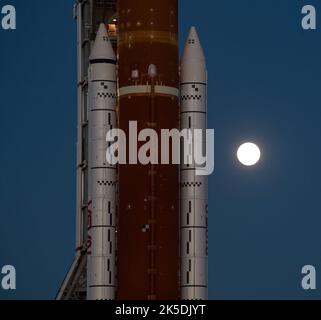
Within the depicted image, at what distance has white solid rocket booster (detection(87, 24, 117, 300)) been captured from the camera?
75312 mm

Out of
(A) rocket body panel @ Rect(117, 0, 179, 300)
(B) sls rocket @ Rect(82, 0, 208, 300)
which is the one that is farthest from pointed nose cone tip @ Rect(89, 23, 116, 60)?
(A) rocket body panel @ Rect(117, 0, 179, 300)

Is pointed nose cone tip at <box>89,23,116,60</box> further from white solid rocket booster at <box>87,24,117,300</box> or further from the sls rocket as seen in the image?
the sls rocket

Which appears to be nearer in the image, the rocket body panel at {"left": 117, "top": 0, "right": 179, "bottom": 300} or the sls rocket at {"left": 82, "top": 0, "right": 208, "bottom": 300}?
the rocket body panel at {"left": 117, "top": 0, "right": 179, "bottom": 300}

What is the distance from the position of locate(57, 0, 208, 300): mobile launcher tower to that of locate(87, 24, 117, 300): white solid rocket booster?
0.05m

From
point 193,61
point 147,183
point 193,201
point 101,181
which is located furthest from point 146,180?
point 193,61

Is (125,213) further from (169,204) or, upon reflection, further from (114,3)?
(114,3)

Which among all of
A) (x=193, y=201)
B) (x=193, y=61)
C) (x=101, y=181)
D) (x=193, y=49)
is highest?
(x=193, y=49)

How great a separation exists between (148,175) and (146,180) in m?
0.26

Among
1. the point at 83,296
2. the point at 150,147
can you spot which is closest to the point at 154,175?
the point at 150,147

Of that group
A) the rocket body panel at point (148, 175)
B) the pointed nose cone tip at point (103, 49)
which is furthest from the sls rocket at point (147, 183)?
the pointed nose cone tip at point (103, 49)

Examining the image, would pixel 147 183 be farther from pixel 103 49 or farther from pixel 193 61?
pixel 103 49

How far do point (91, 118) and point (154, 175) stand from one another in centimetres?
463

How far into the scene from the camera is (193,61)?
253ft

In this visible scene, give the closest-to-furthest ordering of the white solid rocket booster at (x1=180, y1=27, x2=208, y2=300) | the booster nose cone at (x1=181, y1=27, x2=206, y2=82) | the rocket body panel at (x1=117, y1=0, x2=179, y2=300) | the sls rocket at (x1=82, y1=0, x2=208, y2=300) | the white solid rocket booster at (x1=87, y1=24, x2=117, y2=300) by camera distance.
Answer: the rocket body panel at (x1=117, y1=0, x2=179, y2=300) → the sls rocket at (x1=82, y1=0, x2=208, y2=300) → the white solid rocket booster at (x1=180, y1=27, x2=208, y2=300) → the white solid rocket booster at (x1=87, y1=24, x2=117, y2=300) → the booster nose cone at (x1=181, y1=27, x2=206, y2=82)
